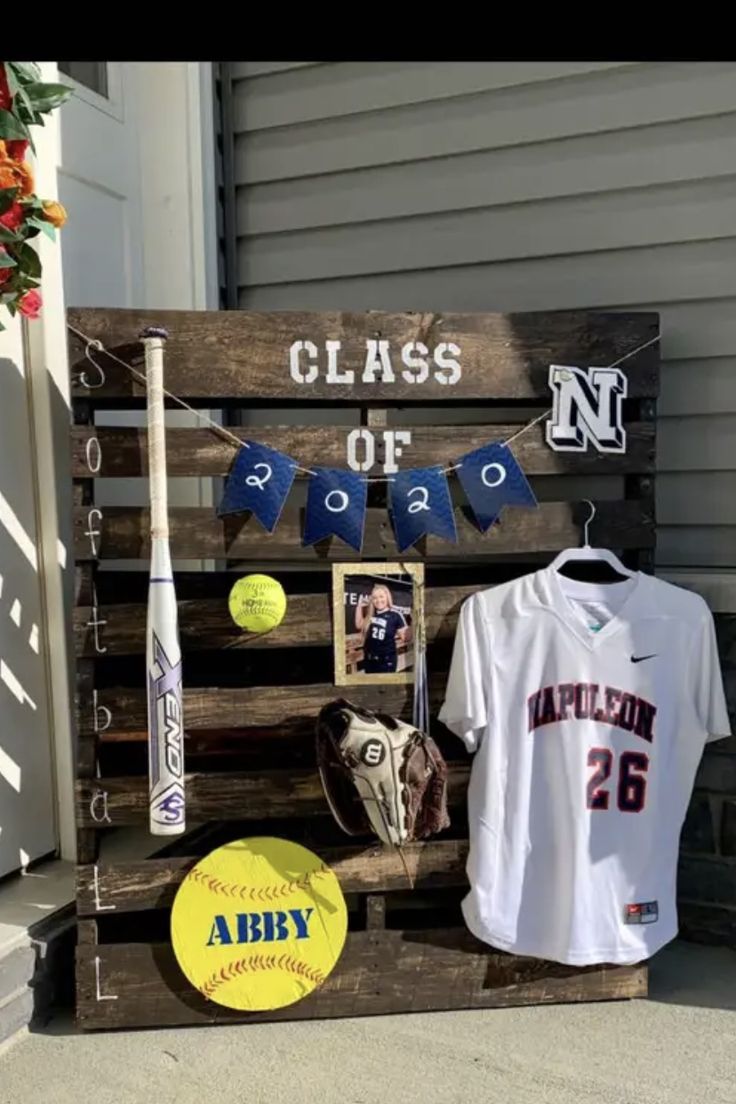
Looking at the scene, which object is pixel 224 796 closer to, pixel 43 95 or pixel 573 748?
pixel 573 748

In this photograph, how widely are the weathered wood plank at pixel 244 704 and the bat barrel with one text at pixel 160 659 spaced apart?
127mm

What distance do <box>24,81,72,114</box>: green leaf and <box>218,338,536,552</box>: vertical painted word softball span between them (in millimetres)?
746

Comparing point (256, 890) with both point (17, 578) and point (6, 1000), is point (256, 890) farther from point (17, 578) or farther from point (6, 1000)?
point (17, 578)

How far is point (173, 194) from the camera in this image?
3223mm

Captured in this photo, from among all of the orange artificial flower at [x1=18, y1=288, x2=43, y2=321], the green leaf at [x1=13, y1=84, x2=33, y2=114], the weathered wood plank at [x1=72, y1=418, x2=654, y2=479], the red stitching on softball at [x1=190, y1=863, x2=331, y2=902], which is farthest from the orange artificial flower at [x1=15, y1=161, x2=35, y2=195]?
the red stitching on softball at [x1=190, y1=863, x2=331, y2=902]

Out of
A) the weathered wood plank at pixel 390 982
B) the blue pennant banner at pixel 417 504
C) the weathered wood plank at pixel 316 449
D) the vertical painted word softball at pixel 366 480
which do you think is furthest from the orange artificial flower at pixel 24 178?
the weathered wood plank at pixel 390 982

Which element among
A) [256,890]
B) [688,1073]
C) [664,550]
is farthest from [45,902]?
[664,550]

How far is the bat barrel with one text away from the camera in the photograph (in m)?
2.26

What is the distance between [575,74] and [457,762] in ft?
6.75

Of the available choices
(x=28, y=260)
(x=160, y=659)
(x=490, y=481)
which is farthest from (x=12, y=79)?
(x=490, y=481)

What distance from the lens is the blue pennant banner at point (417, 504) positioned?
2422 mm

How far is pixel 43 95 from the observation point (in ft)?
6.59

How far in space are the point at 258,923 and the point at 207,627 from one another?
2.47 ft

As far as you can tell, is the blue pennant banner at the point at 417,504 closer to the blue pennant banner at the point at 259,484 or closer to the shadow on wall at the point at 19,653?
the blue pennant banner at the point at 259,484
